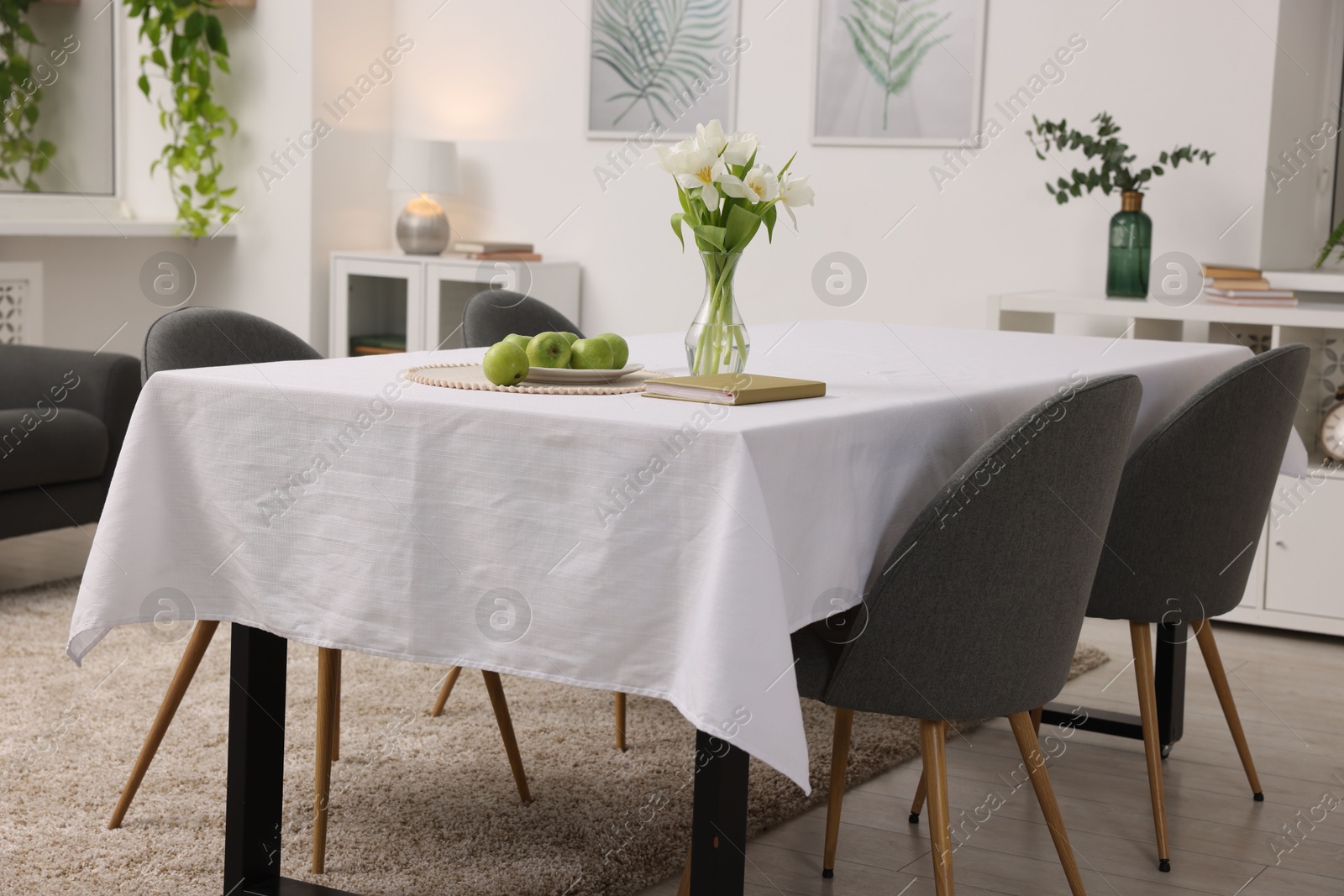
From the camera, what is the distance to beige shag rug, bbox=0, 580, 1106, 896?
213 centimetres

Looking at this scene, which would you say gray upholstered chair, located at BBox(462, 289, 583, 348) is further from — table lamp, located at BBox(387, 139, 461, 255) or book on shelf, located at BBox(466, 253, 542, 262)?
table lamp, located at BBox(387, 139, 461, 255)

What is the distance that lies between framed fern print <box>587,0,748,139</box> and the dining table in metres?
3.09

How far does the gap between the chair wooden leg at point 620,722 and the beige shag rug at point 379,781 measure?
0.03 metres

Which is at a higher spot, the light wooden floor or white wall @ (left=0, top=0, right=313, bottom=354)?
white wall @ (left=0, top=0, right=313, bottom=354)

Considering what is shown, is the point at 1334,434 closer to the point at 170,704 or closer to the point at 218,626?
the point at 218,626

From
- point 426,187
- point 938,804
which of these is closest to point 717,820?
point 938,804

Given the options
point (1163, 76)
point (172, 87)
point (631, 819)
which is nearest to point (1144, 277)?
point (1163, 76)

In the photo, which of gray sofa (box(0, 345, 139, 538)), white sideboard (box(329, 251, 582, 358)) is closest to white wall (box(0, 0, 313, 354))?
white sideboard (box(329, 251, 582, 358))

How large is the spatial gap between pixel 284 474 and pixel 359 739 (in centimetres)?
112

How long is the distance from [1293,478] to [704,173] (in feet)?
7.28

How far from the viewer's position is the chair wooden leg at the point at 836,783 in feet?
7.11

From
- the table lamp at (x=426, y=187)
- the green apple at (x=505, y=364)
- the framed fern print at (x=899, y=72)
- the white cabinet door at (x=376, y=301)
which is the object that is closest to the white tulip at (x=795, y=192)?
the green apple at (x=505, y=364)

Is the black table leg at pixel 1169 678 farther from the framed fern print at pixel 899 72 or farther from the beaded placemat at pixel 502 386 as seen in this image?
the framed fern print at pixel 899 72

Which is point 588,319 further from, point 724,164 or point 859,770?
point 724,164
